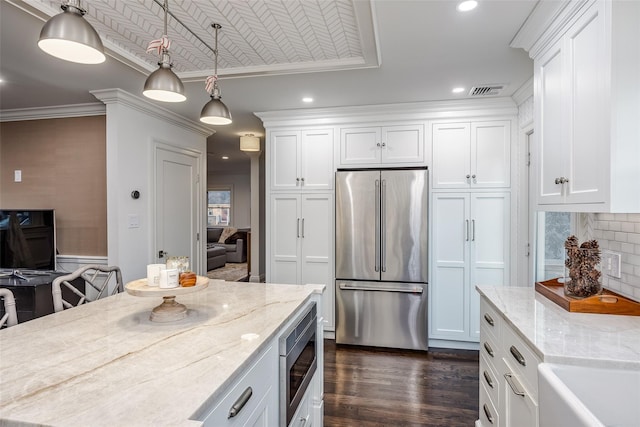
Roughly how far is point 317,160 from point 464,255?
1.82 m

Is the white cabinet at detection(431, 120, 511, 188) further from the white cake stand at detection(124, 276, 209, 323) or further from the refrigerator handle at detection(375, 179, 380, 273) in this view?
the white cake stand at detection(124, 276, 209, 323)

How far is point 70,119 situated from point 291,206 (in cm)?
250

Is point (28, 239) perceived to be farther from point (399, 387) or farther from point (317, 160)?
point (399, 387)

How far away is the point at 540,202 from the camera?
1940mm

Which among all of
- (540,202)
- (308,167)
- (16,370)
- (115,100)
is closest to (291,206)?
(308,167)

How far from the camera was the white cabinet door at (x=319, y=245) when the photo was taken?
143 inches

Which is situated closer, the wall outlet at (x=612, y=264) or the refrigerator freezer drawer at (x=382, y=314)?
the wall outlet at (x=612, y=264)

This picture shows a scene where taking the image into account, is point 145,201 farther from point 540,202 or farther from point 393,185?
point 540,202

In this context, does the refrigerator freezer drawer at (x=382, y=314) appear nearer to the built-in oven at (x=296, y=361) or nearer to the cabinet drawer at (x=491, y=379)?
the cabinet drawer at (x=491, y=379)

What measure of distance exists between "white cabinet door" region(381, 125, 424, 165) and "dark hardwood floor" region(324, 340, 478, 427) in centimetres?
195

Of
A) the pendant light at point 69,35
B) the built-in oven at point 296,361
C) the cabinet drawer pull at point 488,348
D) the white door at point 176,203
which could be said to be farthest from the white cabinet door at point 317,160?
the pendant light at point 69,35

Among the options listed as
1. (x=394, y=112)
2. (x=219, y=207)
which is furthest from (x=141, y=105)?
(x=219, y=207)

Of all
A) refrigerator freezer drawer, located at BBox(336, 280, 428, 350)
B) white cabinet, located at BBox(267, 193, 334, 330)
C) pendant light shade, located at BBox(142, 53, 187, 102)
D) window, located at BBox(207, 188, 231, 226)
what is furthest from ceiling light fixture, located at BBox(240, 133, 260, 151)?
window, located at BBox(207, 188, 231, 226)

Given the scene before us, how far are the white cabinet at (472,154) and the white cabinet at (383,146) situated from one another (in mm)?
188
